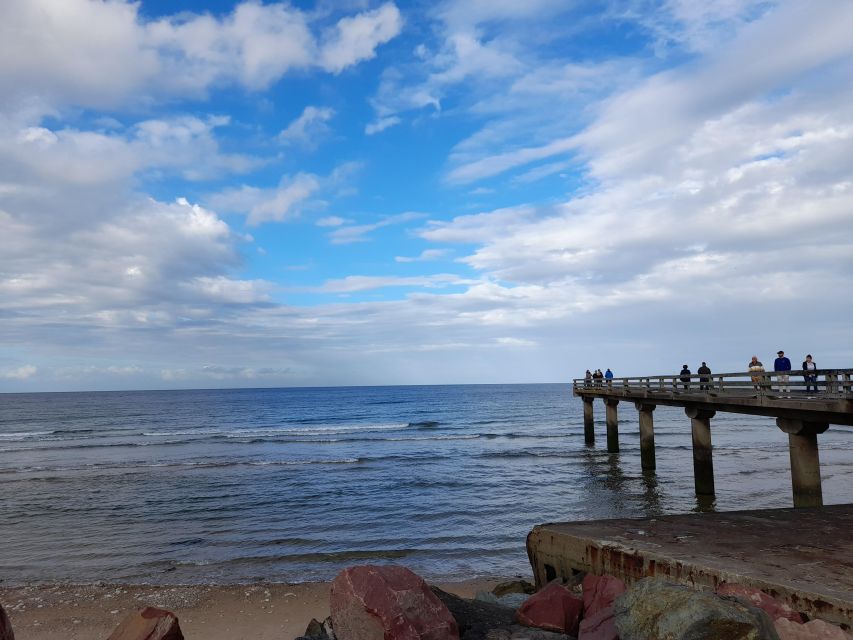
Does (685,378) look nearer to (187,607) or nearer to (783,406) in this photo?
(783,406)

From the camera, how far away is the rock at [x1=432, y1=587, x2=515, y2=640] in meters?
5.32

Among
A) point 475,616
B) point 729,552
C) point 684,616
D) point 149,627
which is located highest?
point 684,616

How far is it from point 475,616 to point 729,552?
11.0 ft

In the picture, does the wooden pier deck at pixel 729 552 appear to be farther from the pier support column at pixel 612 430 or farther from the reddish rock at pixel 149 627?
the pier support column at pixel 612 430

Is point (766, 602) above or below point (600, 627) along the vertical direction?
above

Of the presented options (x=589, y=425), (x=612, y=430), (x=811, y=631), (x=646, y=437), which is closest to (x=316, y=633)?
(x=811, y=631)

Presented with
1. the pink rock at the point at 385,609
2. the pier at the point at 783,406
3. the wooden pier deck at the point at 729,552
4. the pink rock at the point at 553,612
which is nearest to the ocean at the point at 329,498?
the pier at the point at 783,406

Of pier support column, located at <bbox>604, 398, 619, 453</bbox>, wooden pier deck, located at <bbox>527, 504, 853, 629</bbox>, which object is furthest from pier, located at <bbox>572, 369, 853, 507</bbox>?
pier support column, located at <bbox>604, 398, 619, 453</bbox>

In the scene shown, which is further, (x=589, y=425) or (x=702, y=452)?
(x=589, y=425)

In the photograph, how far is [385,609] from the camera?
4.72m

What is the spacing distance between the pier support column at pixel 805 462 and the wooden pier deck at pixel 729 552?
478cm

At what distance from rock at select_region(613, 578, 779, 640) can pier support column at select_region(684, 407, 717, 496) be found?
16426 millimetres

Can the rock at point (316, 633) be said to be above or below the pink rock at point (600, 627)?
below

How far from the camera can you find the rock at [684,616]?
3.76 meters
